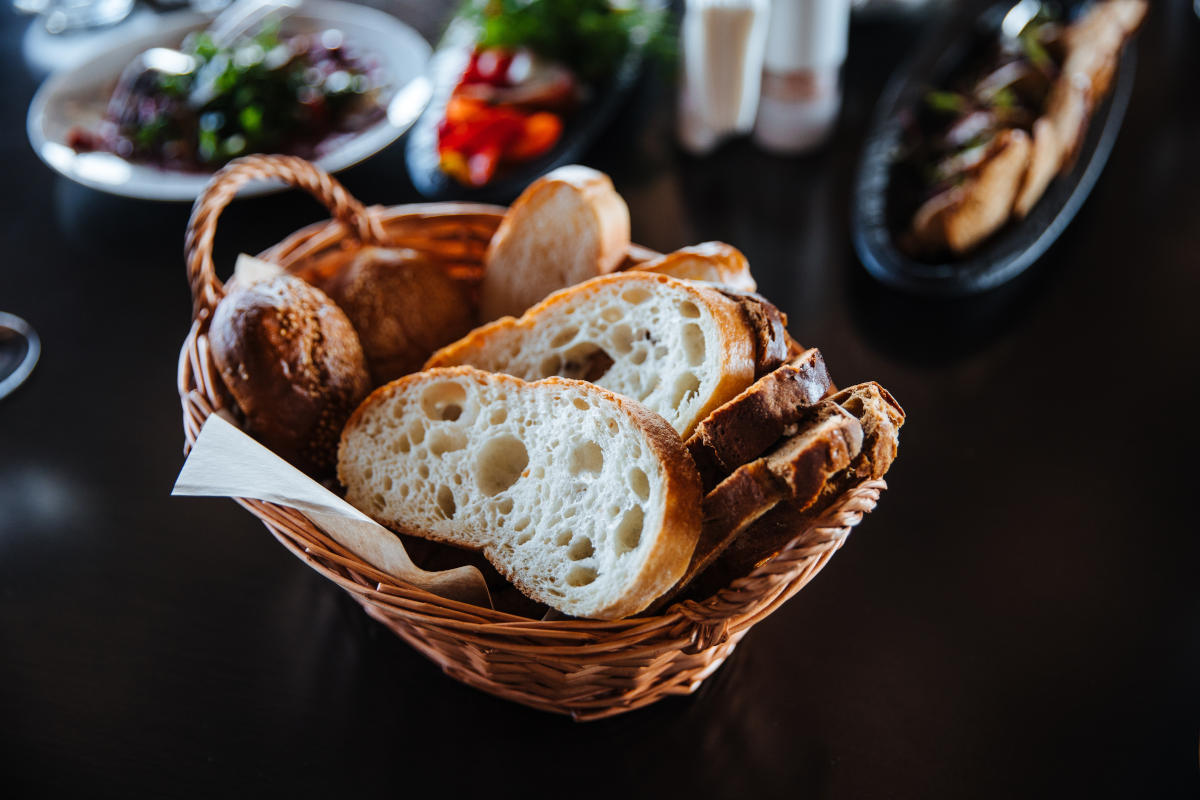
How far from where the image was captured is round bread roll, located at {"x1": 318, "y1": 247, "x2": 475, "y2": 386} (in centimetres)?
120

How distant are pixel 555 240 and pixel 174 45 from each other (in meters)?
1.46

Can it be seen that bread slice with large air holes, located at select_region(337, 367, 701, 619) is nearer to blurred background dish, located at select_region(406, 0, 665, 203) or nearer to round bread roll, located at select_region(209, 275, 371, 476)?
round bread roll, located at select_region(209, 275, 371, 476)

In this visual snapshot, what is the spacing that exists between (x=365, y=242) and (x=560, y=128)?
26.3 inches

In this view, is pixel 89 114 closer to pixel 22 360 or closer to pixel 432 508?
pixel 22 360

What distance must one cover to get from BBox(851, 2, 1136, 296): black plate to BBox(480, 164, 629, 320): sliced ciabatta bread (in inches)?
21.1

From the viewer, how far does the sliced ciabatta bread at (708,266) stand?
1143mm

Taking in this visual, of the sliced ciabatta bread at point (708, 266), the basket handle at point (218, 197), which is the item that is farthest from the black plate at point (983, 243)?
the basket handle at point (218, 197)

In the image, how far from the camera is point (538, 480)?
0.94 meters

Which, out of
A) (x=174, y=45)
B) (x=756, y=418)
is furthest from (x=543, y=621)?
(x=174, y=45)

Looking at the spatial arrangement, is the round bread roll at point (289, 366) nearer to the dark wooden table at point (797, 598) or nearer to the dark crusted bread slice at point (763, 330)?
the dark wooden table at point (797, 598)

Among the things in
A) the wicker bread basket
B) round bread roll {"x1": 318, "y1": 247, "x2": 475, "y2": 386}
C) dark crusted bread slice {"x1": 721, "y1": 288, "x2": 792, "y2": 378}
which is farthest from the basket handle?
dark crusted bread slice {"x1": 721, "y1": 288, "x2": 792, "y2": 378}

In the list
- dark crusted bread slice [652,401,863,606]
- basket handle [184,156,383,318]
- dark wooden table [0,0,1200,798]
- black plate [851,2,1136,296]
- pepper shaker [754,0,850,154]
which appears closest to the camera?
dark crusted bread slice [652,401,863,606]

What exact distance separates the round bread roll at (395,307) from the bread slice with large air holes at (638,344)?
95 mm

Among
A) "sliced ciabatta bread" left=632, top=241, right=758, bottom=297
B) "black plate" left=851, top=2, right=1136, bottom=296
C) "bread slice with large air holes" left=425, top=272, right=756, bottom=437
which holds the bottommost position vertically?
"bread slice with large air holes" left=425, top=272, right=756, bottom=437
